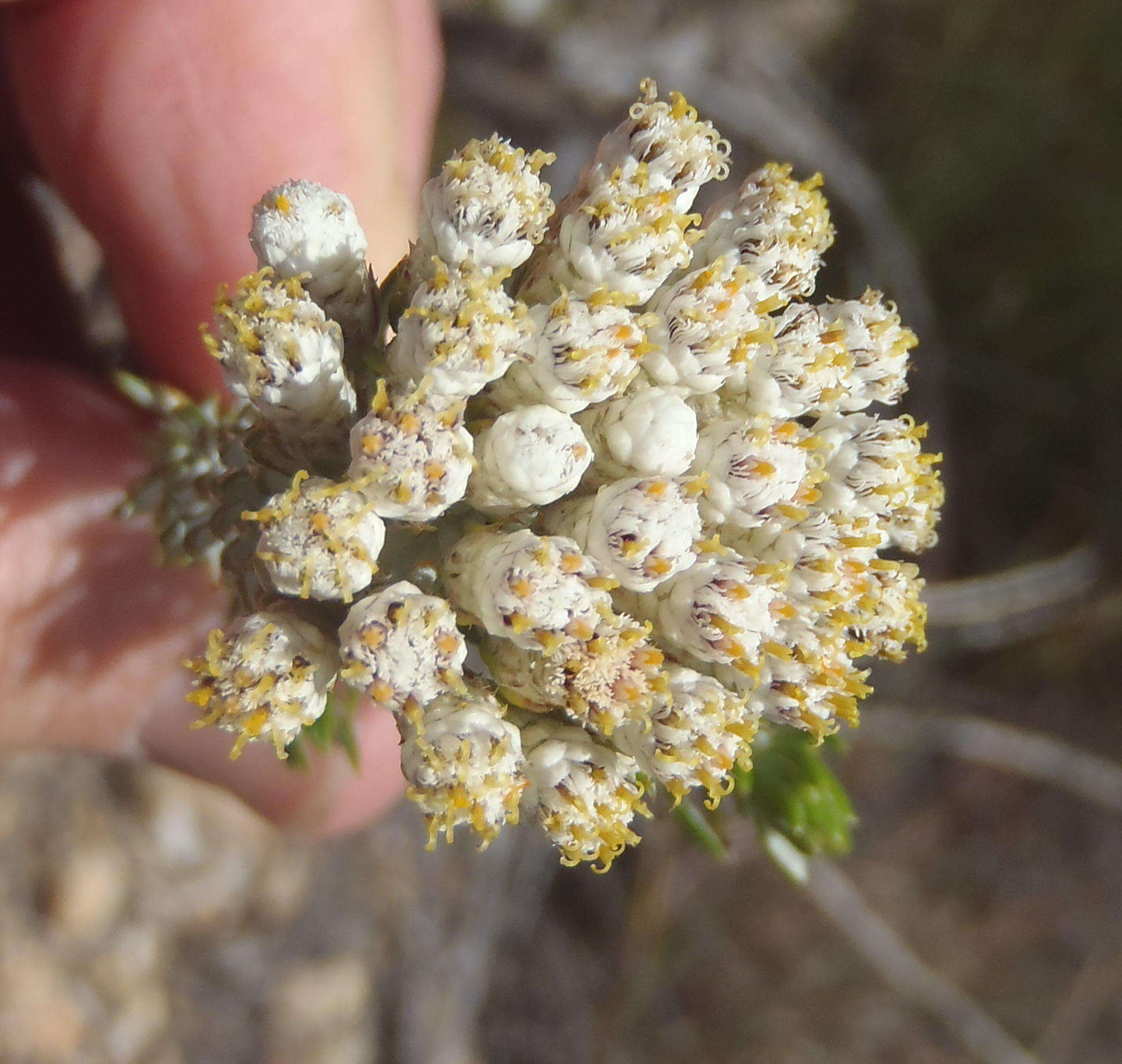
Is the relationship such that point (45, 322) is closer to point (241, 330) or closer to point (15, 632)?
point (15, 632)

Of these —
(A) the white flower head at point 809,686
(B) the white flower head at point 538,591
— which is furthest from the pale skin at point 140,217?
(A) the white flower head at point 809,686

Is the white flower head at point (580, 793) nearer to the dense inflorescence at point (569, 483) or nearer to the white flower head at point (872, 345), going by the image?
the dense inflorescence at point (569, 483)

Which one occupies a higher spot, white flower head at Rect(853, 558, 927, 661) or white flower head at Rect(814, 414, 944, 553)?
white flower head at Rect(814, 414, 944, 553)

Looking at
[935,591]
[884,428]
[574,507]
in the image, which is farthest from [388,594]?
[935,591]

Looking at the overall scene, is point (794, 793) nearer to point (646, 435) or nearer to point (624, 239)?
point (646, 435)

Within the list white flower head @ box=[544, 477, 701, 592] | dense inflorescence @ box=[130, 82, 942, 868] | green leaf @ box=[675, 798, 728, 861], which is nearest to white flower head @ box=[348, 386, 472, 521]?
dense inflorescence @ box=[130, 82, 942, 868]

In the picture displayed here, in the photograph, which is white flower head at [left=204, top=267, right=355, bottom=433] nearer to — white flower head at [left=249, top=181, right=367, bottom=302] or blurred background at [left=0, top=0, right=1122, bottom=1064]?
white flower head at [left=249, top=181, right=367, bottom=302]
